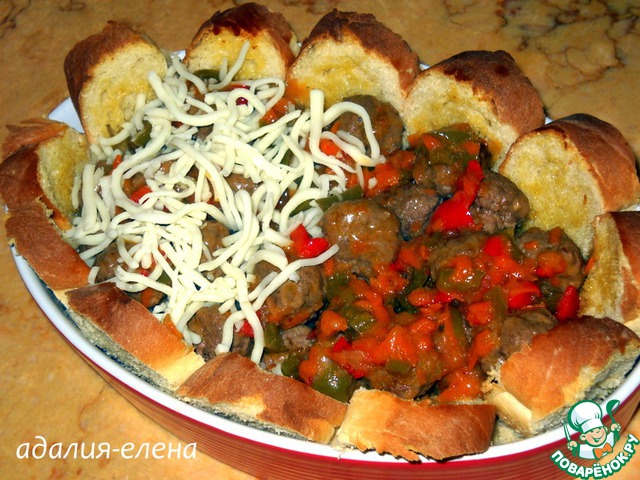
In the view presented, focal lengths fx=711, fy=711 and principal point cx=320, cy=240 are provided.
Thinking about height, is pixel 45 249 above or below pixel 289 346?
above

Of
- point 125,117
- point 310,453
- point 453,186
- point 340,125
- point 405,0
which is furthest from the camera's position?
point 405,0

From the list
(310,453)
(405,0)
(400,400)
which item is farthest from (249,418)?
(405,0)

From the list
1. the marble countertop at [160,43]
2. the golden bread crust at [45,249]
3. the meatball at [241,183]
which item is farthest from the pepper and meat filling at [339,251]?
the marble countertop at [160,43]

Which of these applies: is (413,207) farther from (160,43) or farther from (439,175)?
(160,43)

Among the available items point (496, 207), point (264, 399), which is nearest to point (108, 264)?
point (264, 399)

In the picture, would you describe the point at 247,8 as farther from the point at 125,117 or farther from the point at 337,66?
the point at 125,117

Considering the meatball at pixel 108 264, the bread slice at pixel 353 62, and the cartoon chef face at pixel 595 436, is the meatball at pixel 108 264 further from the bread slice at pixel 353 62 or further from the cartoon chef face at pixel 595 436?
the cartoon chef face at pixel 595 436
